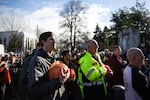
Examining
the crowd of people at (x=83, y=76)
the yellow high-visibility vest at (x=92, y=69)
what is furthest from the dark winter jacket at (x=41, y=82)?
the yellow high-visibility vest at (x=92, y=69)

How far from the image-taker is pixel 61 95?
4.25 m

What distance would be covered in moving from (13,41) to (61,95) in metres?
62.2

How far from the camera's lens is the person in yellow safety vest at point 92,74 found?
6.84 metres

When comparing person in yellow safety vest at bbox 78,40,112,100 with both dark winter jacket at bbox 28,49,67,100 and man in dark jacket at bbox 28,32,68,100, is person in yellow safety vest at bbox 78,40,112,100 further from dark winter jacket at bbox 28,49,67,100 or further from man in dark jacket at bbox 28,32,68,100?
dark winter jacket at bbox 28,49,67,100

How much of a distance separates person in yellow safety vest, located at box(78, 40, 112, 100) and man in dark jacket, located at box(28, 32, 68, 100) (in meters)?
2.59

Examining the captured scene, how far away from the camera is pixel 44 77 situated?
3926 millimetres

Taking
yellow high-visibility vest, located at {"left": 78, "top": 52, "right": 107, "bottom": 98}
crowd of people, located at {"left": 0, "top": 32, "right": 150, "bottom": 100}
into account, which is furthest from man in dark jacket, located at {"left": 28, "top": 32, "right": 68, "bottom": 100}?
yellow high-visibility vest, located at {"left": 78, "top": 52, "right": 107, "bottom": 98}

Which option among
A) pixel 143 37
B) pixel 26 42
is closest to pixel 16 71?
pixel 143 37

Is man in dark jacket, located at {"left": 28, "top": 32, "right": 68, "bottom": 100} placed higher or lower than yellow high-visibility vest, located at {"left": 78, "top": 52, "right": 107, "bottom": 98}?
higher

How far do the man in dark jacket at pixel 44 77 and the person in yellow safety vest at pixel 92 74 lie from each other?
259cm

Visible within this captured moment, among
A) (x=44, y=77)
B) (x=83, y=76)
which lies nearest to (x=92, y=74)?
(x=83, y=76)

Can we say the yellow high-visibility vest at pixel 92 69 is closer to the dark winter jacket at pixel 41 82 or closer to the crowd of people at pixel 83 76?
the crowd of people at pixel 83 76

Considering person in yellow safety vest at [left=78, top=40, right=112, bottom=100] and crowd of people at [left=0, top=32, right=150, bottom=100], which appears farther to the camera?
person in yellow safety vest at [left=78, top=40, right=112, bottom=100]

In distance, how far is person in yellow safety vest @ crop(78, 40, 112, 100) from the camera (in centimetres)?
684
